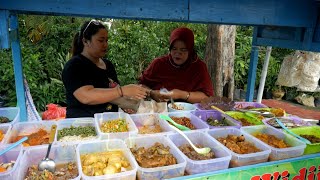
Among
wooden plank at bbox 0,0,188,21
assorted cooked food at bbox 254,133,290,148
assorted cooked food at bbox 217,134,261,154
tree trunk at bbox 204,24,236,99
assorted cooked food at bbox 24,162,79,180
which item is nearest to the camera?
assorted cooked food at bbox 24,162,79,180

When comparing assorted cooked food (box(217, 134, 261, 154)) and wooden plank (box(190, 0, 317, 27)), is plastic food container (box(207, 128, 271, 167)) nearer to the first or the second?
assorted cooked food (box(217, 134, 261, 154))

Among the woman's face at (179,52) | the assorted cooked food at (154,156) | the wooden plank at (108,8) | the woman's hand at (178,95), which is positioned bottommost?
the assorted cooked food at (154,156)

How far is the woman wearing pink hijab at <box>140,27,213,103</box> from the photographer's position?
3.05 meters

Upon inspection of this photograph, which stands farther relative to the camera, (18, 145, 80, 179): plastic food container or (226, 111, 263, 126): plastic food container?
(226, 111, 263, 126): plastic food container

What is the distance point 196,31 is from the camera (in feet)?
27.8

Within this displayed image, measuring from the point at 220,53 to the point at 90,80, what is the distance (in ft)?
9.64

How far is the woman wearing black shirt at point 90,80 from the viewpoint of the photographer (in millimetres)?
2211

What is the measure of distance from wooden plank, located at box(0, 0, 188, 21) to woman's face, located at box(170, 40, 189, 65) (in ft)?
4.45

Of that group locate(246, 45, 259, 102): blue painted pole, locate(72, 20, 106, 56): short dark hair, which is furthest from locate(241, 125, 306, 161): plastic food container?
locate(72, 20, 106, 56): short dark hair

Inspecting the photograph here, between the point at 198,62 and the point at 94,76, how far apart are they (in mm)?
1441

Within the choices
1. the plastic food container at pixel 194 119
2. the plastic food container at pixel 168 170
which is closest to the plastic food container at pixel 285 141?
the plastic food container at pixel 194 119

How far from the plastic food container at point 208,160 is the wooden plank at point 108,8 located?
0.86 m

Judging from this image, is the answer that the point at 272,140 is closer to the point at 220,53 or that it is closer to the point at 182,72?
the point at 182,72

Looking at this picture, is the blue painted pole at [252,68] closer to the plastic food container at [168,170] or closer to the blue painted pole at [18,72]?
the plastic food container at [168,170]
